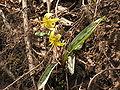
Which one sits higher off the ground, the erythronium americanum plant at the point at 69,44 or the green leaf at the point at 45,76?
the erythronium americanum plant at the point at 69,44

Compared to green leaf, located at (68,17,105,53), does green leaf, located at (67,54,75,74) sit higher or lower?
lower

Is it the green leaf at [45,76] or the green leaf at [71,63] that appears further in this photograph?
the green leaf at [71,63]

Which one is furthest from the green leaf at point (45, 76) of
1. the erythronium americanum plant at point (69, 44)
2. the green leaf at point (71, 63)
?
the green leaf at point (71, 63)

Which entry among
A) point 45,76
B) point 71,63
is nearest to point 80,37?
point 71,63

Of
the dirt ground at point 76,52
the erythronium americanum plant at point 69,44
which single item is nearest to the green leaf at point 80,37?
the erythronium americanum plant at point 69,44

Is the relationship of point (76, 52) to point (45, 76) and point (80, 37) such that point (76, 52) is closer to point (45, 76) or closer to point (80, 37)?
point (80, 37)

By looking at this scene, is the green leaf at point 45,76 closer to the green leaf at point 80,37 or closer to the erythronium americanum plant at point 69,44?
the erythronium americanum plant at point 69,44

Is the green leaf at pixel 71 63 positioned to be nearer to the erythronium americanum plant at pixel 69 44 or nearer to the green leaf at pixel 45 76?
the erythronium americanum plant at pixel 69 44

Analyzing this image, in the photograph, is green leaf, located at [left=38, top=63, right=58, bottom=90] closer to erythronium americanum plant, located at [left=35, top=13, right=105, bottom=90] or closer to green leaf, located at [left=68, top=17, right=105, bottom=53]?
erythronium americanum plant, located at [left=35, top=13, right=105, bottom=90]

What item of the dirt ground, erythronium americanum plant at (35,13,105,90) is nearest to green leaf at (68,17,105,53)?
erythronium americanum plant at (35,13,105,90)
